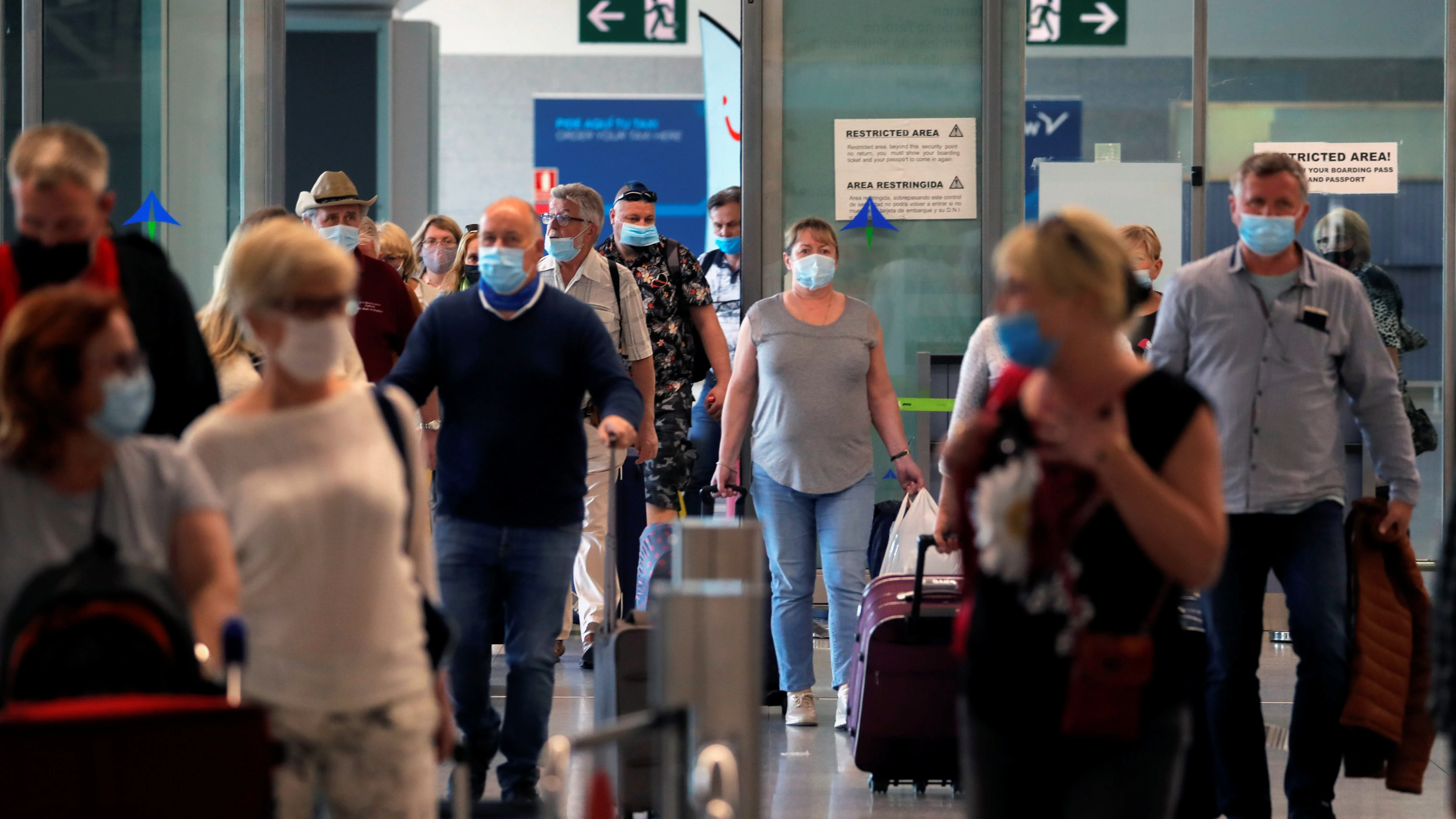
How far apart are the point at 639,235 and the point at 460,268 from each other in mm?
944

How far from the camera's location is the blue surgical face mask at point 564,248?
22.2 ft

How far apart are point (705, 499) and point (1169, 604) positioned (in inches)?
132

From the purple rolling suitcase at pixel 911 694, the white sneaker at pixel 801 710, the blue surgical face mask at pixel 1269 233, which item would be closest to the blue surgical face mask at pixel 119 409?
the purple rolling suitcase at pixel 911 694

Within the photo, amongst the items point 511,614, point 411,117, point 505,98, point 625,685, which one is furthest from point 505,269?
point 505,98

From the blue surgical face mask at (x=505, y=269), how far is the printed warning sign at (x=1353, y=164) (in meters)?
4.74

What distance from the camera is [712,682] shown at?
269 centimetres

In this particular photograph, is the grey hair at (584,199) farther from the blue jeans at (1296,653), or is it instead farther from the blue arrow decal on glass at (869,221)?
the blue jeans at (1296,653)

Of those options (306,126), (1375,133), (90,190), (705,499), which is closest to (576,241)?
(705,499)

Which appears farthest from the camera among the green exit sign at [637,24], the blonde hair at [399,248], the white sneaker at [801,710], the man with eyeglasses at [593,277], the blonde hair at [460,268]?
the green exit sign at [637,24]

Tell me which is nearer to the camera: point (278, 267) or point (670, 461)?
point (278, 267)

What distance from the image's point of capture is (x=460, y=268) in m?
7.61

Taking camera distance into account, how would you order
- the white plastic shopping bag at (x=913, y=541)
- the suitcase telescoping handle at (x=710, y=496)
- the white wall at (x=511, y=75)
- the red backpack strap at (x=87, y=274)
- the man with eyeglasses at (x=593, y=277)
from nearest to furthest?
the red backpack strap at (x=87, y=274)
the suitcase telescoping handle at (x=710, y=496)
the white plastic shopping bag at (x=913, y=541)
the man with eyeglasses at (x=593, y=277)
the white wall at (x=511, y=75)

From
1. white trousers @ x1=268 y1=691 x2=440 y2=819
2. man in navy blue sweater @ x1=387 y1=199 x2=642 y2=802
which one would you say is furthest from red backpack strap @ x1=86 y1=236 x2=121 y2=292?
man in navy blue sweater @ x1=387 y1=199 x2=642 y2=802

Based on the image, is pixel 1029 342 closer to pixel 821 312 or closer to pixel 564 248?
pixel 821 312
